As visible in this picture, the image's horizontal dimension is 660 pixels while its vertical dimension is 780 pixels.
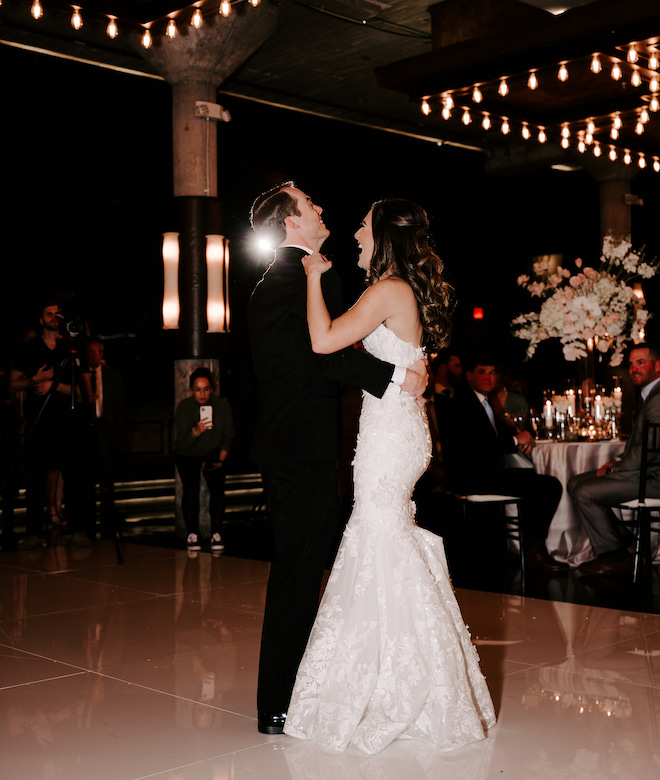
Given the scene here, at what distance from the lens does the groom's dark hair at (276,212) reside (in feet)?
9.48

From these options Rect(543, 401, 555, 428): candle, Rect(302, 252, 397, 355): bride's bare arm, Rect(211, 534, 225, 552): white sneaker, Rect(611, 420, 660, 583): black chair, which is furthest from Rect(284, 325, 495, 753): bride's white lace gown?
Rect(211, 534, 225, 552): white sneaker

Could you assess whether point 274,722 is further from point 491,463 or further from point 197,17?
point 197,17

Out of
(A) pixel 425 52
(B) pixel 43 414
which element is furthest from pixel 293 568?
(A) pixel 425 52

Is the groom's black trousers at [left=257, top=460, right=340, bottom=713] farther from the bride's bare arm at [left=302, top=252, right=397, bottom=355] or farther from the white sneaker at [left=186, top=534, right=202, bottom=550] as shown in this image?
the white sneaker at [left=186, top=534, right=202, bottom=550]

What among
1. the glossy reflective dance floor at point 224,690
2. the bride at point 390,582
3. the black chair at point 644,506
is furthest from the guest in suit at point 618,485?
the bride at point 390,582

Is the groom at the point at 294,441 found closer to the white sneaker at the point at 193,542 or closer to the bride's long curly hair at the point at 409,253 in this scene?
the bride's long curly hair at the point at 409,253

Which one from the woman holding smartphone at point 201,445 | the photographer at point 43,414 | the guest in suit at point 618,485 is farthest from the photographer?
the woman holding smartphone at point 201,445

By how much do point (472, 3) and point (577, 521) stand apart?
4265 mm

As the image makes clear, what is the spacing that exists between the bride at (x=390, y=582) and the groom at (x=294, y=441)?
0.23 feet

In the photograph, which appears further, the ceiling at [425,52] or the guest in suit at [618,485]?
the ceiling at [425,52]

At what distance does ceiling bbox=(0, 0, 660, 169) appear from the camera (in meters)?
6.11

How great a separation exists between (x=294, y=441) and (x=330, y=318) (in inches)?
15.5

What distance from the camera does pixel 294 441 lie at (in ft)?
9.32

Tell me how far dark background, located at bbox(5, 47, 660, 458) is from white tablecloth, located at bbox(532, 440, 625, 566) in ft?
9.21
